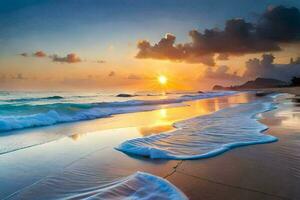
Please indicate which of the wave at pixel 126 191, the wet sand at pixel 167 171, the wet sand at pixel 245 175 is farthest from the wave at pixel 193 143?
the wave at pixel 126 191

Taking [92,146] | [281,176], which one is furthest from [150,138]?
[281,176]

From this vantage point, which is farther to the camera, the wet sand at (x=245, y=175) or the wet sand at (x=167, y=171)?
the wet sand at (x=167, y=171)

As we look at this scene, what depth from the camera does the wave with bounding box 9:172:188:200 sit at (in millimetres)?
2838

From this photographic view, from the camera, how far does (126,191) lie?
2967 mm

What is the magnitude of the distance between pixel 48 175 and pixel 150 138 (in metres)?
2.88

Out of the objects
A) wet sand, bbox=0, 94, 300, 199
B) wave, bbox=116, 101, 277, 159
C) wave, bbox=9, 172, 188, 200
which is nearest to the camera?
wave, bbox=9, 172, 188, 200

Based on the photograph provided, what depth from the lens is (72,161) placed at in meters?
4.60

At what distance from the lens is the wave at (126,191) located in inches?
112

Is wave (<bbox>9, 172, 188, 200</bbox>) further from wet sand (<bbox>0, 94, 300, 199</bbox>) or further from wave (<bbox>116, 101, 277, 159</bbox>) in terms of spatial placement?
wave (<bbox>116, 101, 277, 159</bbox>)

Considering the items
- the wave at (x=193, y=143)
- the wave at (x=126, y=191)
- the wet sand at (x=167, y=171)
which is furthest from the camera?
the wave at (x=193, y=143)

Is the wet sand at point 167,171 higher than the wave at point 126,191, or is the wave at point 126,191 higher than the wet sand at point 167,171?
the wave at point 126,191

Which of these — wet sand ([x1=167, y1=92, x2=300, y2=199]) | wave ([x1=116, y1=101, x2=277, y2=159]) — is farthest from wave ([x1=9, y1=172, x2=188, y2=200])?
wave ([x1=116, y1=101, x2=277, y2=159])

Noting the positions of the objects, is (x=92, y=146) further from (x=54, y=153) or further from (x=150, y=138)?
(x=150, y=138)

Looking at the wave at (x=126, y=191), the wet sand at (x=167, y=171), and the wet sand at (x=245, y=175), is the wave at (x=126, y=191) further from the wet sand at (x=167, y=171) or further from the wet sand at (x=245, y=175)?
the wet sand at (x=245, y=175)
